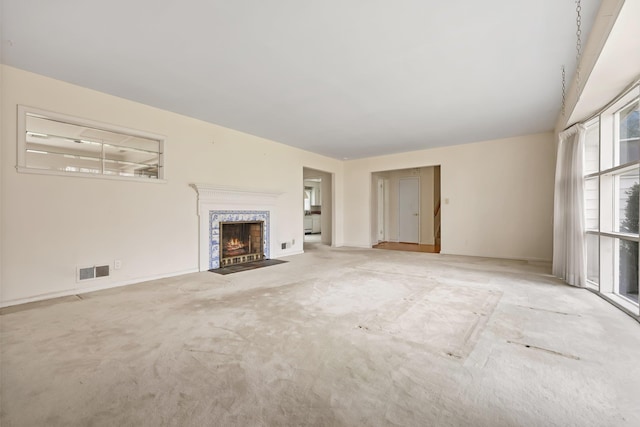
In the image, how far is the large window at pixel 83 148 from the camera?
327cm

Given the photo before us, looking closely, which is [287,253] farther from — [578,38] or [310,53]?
[578,38]

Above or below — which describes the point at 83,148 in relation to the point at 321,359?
→ above

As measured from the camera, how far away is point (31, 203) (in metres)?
3.19

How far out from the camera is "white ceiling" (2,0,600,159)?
2209 mm

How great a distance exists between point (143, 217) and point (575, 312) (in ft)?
17.4

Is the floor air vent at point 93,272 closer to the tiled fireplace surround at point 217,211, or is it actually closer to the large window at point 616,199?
the tiled fireplace surround at point 217,211

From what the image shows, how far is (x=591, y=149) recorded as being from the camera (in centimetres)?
386

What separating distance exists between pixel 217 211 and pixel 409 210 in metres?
6.23

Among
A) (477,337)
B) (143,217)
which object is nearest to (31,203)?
(143,217)

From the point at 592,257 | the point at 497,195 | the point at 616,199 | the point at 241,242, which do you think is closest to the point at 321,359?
the point at 616,199

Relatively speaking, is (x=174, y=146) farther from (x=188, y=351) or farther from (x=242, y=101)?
(x=188, y=351)

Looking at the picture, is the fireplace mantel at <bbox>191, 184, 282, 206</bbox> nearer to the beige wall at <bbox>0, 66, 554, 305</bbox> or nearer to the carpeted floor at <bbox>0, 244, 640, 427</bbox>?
the beige wall at <bbox>0, 66, 554, 305</bbox>

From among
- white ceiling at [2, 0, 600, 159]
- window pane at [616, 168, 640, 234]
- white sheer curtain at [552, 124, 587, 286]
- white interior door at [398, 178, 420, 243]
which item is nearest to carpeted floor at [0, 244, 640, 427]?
white sheer curtain at [552, 124, 587, 286]

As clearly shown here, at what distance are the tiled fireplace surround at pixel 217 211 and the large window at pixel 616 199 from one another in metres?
5.17
